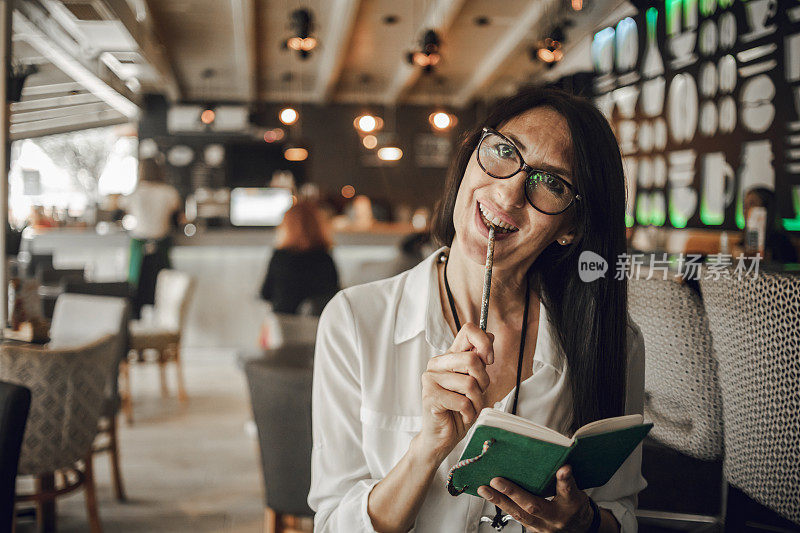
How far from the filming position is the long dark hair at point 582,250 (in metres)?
1.18

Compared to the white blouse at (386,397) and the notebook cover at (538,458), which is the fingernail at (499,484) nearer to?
the notebook cover at (538,458)

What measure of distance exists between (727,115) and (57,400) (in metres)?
2.70

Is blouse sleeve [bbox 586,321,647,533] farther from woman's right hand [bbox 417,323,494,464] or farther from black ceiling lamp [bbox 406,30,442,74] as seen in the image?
black ceiling lamp [bbox 406,30,442,74]

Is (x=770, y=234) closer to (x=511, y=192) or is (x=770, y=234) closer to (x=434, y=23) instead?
(x=511, y=192)

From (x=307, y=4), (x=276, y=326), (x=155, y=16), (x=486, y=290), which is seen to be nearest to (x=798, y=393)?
(x=486, y=290)

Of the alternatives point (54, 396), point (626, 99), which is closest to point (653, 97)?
point (626, 99)

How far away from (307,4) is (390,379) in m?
6.02

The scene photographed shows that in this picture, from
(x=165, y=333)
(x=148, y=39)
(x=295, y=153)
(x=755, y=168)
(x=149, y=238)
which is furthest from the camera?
(x=295, y=153)

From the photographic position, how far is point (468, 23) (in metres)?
6.98

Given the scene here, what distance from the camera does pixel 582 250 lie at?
1288mm

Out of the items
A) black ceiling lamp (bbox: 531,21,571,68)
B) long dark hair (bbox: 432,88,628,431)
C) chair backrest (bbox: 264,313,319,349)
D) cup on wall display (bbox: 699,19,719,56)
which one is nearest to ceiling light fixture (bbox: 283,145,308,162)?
black ceiling lamp (bbox: 531,21,571,68)

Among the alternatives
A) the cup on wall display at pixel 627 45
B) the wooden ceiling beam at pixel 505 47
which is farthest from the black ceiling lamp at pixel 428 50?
the cup on wall display at pixel 627 45

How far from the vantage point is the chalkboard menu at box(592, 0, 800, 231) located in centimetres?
219

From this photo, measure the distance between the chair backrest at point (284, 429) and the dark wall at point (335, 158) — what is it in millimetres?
9081
